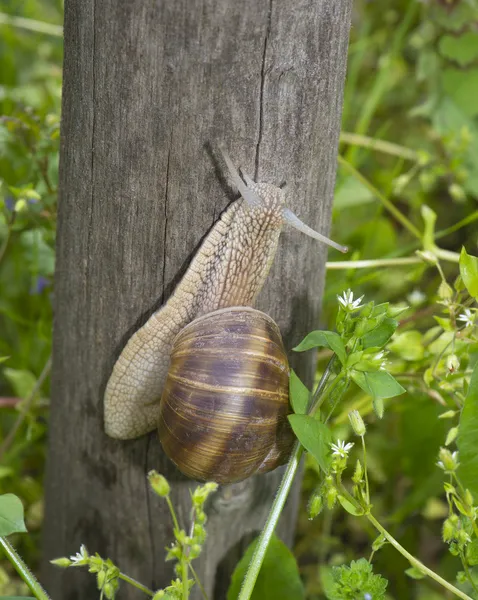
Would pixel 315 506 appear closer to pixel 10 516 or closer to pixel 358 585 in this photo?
pixel 358 585

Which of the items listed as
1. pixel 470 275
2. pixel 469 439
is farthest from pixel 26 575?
pixel 470 275

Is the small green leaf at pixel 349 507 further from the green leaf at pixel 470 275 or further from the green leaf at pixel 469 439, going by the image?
the green leaf at pixel 470 275

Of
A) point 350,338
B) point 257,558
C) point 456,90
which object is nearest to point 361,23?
point 456,90

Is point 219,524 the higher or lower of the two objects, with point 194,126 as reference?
lower

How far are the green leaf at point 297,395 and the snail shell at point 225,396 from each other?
21 mm

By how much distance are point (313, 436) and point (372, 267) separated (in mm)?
971

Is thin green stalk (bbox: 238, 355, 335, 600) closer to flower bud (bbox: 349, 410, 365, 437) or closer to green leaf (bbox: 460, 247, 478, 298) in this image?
flower bud (bbox: 349, 410, 365, 437)

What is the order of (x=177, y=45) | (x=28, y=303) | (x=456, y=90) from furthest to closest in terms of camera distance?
(x=456, y=90), (x=28, y=303), (x=177, y=45)

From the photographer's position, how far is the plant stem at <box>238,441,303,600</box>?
120cm

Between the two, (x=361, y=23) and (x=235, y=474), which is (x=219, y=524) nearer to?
(x=235, y=474)

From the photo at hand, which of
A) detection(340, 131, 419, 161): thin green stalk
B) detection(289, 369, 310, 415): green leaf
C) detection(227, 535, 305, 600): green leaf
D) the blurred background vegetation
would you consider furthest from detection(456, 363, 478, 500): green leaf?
detection(340, 131, 419, 161): thin green stalk

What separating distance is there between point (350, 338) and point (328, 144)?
39 centimetres

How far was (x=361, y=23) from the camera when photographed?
3.58 metres

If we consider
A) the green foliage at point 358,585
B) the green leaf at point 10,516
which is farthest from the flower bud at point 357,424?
the green leaf at point 10,516
